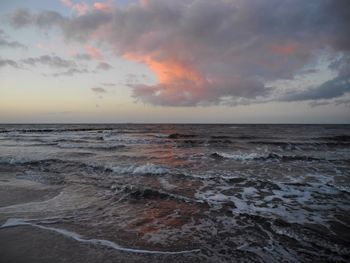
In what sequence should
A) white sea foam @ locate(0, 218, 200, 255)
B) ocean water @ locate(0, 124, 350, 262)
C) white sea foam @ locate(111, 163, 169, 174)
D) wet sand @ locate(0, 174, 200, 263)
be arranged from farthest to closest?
white sea foam @ locate(111, 163, 169, 174), ocean water @ locate(0, 124, 350, 262), white sea foam @ locate(0, 218, 200, 255), wet sand @ locate(0, 174, 200, 263)

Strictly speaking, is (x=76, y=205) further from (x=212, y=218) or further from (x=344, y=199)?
(x=344, y=199)

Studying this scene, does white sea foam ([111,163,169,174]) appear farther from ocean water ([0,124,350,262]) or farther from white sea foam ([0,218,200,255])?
white sea foam ([0,218,200,255])

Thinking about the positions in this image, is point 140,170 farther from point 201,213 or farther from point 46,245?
point 46,245

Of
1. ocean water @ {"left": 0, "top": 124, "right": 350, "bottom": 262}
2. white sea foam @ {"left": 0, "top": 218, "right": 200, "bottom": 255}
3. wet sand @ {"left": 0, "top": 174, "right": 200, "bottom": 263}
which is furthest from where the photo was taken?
ocean water @ {"left": 0, "top": 124, "right": 350, "bottom": 262}

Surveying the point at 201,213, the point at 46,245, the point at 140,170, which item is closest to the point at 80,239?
the point at 46,245

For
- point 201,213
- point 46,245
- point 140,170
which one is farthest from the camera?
point 140,170

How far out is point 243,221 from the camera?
545cm

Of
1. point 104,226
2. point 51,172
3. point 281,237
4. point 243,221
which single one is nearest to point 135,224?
point 104,226

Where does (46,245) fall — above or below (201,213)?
above

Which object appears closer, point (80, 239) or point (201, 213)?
point (80, 239)

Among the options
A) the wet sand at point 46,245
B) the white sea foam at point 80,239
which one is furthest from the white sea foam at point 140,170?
the white sea foam at point 80,239

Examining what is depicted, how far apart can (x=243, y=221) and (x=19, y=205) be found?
19.2ft

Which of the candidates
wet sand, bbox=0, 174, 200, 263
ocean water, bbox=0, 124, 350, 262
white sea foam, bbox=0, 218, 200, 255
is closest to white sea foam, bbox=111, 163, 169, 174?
ocean water, bbox=0, 124, 350, 262

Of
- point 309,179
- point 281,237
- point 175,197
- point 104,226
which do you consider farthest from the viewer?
point 309,179
